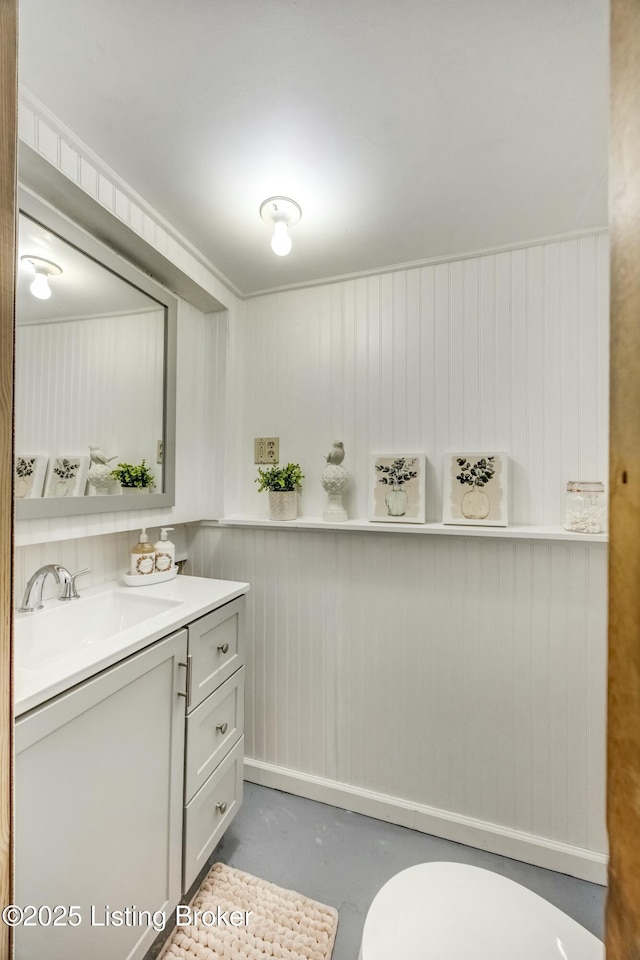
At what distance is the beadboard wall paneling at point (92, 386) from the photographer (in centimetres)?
110

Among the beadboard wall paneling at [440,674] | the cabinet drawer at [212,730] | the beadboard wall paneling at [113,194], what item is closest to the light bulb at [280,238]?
the beadboard wall paneling at [113,194]

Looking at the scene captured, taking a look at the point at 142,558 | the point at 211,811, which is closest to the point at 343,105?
the point at 142,558

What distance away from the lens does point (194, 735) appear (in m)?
1.18

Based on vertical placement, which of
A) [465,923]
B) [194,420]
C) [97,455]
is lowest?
[465,923]

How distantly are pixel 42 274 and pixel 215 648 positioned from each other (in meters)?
1.27

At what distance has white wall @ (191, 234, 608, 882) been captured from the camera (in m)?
1.36

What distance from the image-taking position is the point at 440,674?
4.86ft

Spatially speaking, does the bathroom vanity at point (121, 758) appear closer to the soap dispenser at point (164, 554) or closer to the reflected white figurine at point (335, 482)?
the soap dispenser at point (164, 554)

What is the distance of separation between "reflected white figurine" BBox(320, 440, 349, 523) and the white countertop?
1.49 feet

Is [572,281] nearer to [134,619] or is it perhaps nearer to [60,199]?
[60,199]

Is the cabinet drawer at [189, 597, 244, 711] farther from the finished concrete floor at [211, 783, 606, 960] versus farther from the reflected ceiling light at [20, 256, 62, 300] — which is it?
Result: the reflected ceiling light at [20, 256, 62, 300]

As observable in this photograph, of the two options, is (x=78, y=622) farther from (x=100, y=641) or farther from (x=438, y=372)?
(x=438, y=372)

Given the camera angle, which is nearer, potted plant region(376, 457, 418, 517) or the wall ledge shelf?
the wall ledge shelf

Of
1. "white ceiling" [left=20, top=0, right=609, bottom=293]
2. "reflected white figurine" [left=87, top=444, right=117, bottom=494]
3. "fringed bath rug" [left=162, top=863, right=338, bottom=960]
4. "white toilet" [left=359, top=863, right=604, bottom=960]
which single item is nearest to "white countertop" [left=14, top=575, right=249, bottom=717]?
"reflected white figurine" [left=87, top=444, right=117, bottom=494]
